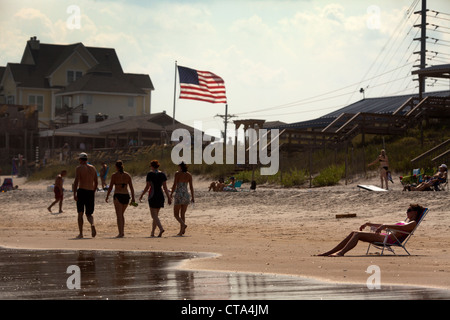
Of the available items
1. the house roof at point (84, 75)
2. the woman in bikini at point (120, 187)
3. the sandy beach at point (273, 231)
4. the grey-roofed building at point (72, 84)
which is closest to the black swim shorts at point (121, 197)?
the woman in bikini at point (120, 187)

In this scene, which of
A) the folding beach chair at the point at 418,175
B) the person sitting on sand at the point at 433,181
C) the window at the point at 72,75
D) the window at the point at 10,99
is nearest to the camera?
the person sitting on sand at the point at 433,181

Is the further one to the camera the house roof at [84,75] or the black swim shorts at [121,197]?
the house roof at [84,75]

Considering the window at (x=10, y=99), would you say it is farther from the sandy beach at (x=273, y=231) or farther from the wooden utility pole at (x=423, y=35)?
the sandy beach at (x=273, y=231)

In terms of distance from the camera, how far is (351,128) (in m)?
35.9

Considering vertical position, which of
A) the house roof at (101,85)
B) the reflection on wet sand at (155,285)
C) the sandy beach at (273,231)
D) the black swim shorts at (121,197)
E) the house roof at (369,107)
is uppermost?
the house roof at (101,85)

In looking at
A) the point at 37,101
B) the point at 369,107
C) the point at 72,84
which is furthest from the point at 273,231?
the point at 37,101

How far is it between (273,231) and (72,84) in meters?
54.4

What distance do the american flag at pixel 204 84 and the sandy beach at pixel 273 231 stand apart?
1073 cm

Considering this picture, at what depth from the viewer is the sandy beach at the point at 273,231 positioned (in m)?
11.8

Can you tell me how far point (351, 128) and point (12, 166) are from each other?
27667 millimetres

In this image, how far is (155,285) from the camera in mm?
10016

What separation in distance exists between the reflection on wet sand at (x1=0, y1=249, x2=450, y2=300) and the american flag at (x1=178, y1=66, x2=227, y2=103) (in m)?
28.1

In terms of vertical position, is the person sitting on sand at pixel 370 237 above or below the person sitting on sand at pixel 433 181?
below

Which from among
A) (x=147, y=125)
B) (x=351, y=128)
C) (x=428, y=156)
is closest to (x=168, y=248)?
(x=428, y=156)
